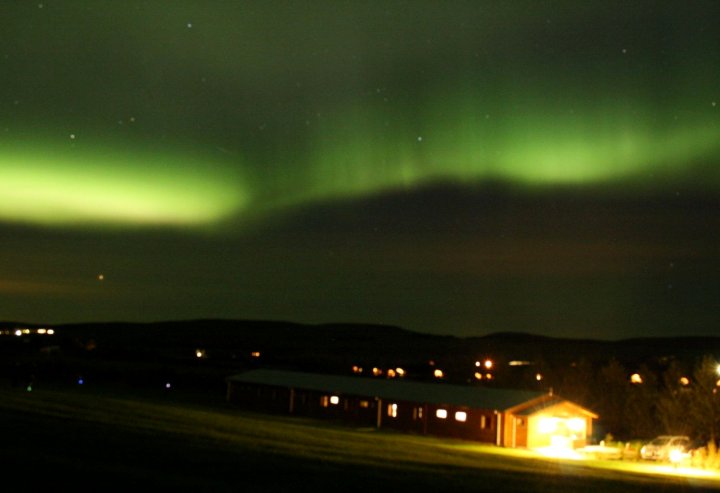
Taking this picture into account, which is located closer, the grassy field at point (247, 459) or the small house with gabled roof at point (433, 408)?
the grassy field at point (247, 459)

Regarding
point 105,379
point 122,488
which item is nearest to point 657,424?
point 122,488

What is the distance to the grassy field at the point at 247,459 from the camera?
19358 millimetres

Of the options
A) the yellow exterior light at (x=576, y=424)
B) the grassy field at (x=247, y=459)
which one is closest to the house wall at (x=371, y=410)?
the grassy field at (x=247, y=459)

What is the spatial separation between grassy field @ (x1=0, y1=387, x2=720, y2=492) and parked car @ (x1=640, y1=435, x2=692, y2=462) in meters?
4.42

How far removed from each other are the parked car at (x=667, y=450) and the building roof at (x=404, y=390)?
6388 mm

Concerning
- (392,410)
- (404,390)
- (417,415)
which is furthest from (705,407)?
(392,410)

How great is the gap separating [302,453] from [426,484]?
22.7ft

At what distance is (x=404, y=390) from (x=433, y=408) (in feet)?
13.7

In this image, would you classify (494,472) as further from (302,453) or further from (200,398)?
(200,398)

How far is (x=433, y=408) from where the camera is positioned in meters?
45.3

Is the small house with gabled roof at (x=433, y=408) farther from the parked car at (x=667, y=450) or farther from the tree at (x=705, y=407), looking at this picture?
the tree at (x=705, y=407)

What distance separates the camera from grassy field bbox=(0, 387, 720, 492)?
Result: 19.4 metres

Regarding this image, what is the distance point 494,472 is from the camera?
2670 cm

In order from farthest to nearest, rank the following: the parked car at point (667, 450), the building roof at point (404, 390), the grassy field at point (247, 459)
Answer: the building roof at point (404, 390) → the parked car at point (667, 450) → the grassy field at point (247, 459)
